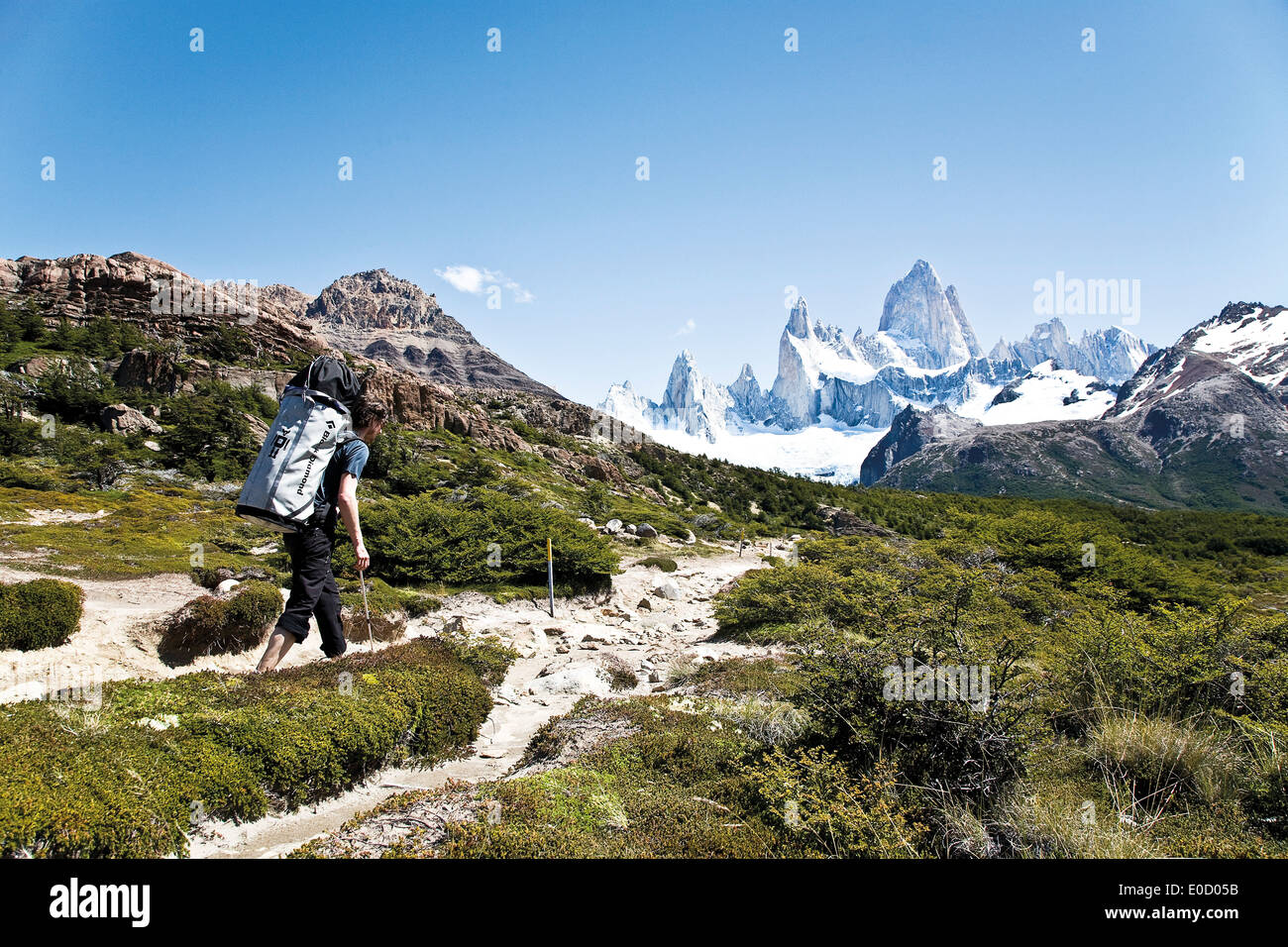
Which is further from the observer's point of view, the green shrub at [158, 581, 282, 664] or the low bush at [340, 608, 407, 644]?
the low bush at [340, 608, 407, 644]

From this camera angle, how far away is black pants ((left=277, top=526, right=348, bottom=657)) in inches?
187

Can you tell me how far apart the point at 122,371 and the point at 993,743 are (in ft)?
203

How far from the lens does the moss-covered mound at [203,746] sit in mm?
3508

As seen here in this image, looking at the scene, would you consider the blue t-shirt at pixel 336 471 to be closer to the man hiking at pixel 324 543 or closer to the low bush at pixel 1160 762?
the man hiking at pixel 324 543

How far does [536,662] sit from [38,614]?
734 cm

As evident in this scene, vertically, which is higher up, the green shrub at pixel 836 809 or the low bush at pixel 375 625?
the green shrub at pixel 836 809

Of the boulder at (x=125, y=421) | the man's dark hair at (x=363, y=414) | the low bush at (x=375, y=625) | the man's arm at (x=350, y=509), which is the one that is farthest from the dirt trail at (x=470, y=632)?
the boulder at (x=125, y=421)

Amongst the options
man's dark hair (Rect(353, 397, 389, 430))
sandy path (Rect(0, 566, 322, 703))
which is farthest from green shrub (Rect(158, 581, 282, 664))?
man's dark hair (Rect(353, 397, 389, 430))

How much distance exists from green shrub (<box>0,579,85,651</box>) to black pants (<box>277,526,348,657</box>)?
5771mm

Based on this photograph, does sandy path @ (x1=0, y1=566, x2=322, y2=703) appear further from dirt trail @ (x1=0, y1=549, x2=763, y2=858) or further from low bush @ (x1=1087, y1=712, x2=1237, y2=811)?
low bush @ (x1=1087, y1=712, x2=1237, y2=811)

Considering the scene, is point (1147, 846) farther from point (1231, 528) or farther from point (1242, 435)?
point (1242, 435)

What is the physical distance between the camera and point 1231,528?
5106cm
